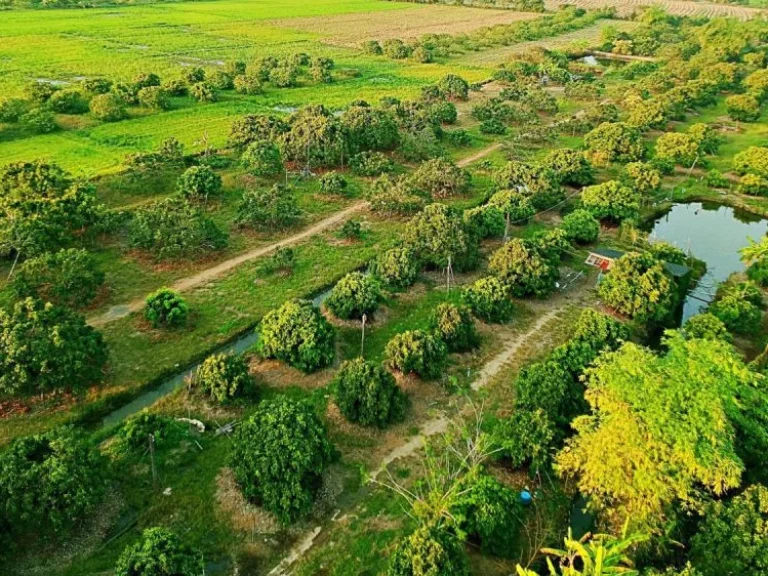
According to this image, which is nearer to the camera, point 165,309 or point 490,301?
point 165,309

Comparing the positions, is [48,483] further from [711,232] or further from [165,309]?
[711,232]

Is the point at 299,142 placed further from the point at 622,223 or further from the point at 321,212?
the point at 622,223

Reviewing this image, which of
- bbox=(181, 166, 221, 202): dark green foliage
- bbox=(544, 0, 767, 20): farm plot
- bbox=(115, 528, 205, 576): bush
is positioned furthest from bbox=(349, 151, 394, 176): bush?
bbox=(544, 0, 767, 20): farm plot

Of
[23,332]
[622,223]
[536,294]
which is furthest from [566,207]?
[23,332]

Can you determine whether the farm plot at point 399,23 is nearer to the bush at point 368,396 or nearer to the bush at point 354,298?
the bush at point 354,298

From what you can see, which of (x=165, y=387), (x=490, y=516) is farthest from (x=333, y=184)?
(x=490, y=516)

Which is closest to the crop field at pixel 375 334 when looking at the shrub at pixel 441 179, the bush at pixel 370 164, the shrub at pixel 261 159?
the shrub at pixel 261 159

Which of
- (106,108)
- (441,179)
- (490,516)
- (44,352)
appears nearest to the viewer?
(490,516)
